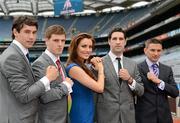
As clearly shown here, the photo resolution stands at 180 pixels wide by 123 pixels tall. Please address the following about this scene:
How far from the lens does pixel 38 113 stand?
298 cm

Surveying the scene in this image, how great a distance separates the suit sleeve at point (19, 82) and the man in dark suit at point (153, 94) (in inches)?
53.7

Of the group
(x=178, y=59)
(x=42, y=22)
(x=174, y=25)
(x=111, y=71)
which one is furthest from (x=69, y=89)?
(x=42, y=22)

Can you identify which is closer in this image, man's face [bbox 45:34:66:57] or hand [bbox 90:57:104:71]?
man's face [bbox 45:34:66:57]

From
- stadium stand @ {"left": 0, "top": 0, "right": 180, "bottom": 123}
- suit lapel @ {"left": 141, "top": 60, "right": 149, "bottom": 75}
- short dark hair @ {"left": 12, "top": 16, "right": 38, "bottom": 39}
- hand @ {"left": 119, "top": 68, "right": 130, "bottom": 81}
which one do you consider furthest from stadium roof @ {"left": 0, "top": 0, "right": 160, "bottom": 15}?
short dark hair @ {"left": 12, "top": 16, "right": 38, "bottom": 39}

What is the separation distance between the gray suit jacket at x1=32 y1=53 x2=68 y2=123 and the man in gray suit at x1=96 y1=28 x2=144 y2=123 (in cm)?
52

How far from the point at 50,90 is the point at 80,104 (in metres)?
0.42

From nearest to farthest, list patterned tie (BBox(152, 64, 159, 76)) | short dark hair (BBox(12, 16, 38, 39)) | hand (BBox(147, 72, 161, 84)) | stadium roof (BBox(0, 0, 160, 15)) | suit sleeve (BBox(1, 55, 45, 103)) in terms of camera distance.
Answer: suit sleeve (BBox(1, 55, 45, 103))
short dark hair (BBox(12, 16, 38, 39))
hand (BBox(147, 72, 161, 84))
patterned tie (BBox(152, 64, 159, 76))
stadium roof (BBox(0, 0, 160, 15))

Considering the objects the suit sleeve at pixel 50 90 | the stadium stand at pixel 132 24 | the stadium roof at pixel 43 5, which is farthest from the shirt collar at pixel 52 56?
the stadium roof at pixel 43 5

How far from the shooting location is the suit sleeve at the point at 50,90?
2896mm

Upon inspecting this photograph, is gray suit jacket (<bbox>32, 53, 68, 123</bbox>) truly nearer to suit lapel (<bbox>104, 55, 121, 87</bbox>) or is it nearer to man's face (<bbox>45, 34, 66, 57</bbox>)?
man's face (<bbox>45, 34, 66, 57</bbox>)

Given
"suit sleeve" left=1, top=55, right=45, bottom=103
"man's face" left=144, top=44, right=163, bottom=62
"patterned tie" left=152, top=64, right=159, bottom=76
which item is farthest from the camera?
"patterned tie" left=152, top=64, right=159, bottom=76

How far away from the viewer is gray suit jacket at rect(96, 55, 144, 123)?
338 cm

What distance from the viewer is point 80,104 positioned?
3189 mm

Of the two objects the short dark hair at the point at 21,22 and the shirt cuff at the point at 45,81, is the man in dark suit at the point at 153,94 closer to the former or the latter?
the shirt cuff at the point at 45,81
